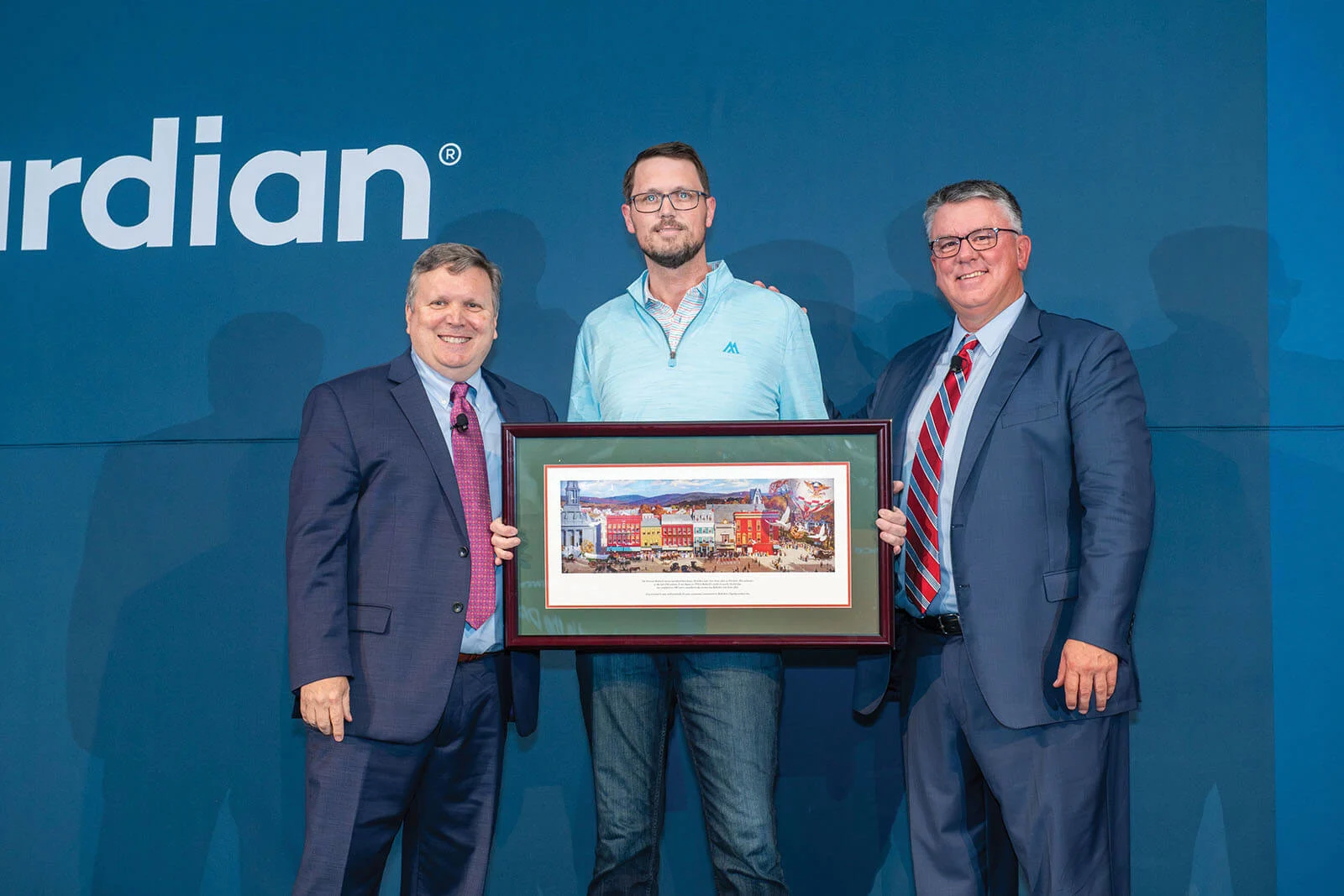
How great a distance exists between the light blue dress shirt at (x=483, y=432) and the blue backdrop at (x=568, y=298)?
28.0 inches

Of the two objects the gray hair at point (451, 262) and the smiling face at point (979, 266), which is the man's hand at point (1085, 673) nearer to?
the smiling face at point (979, 266)

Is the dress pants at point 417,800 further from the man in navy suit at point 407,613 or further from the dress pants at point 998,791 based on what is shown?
the dress pants at point 998,791

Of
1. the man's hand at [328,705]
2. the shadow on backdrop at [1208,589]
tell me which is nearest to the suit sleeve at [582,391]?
the man's hand at [328,705]

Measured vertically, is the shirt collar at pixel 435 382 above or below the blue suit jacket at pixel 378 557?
above

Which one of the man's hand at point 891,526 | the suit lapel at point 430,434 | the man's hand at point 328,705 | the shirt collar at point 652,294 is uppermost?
the shirt collar at point 652,294

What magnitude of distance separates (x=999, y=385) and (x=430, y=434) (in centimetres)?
131

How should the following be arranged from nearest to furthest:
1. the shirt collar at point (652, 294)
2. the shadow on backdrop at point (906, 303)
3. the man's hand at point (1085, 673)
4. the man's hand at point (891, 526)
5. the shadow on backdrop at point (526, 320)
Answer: the man's hand at point (1085, 673)
the man's hand at point (891, 526)
the shirt collar at point (652, 294)
the shadow on backdrop at point (906, 303)
the shadow on backdrop at point (526, 320)

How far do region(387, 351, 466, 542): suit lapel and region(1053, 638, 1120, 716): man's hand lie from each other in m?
1.35

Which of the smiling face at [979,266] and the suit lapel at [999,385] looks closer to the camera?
the suit lapel at [999,385]

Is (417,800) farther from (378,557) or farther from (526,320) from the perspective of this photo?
(526,320)

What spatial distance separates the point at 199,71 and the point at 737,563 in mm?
2609

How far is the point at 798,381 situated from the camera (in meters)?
2.57

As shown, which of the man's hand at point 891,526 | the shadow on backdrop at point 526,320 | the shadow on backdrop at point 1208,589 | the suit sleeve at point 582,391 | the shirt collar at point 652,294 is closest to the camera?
the man's hand at point 891,526

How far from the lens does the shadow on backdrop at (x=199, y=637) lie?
325 centimetres
